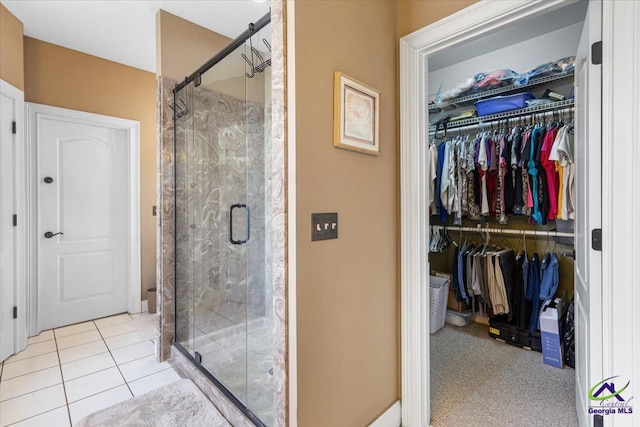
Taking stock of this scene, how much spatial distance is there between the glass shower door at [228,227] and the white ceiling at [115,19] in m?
0.65

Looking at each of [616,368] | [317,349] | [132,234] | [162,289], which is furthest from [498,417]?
[132,234]

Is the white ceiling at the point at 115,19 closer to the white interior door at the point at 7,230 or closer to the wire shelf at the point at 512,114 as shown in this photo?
the white interior door at the point at 7,230

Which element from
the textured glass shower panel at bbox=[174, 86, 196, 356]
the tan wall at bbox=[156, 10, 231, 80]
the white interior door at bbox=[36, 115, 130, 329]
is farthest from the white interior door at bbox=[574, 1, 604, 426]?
the white interior door at bbox=[36, 115, 130, 329]

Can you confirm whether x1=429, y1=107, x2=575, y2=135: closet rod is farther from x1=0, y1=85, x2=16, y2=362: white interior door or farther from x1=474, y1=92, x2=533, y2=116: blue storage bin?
x1=0, y1=85, x2=16, y2=362: white interior door

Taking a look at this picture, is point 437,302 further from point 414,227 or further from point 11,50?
point 11,50

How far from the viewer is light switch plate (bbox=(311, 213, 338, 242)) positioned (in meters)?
1.27

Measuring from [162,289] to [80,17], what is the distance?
2.41 meters

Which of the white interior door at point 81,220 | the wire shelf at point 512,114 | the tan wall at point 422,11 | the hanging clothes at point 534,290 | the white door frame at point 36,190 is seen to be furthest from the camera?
the white interior door at point 81,220

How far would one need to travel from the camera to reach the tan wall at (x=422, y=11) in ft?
4.87

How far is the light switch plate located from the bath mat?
1312mm

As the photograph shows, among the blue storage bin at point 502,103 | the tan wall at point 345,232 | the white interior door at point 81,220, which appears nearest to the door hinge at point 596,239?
the tan wall at point 345,232

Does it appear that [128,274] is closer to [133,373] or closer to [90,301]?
[90,301]

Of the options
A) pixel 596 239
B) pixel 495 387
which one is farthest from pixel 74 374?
pixel 596 239

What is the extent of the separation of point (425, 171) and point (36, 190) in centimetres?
358
